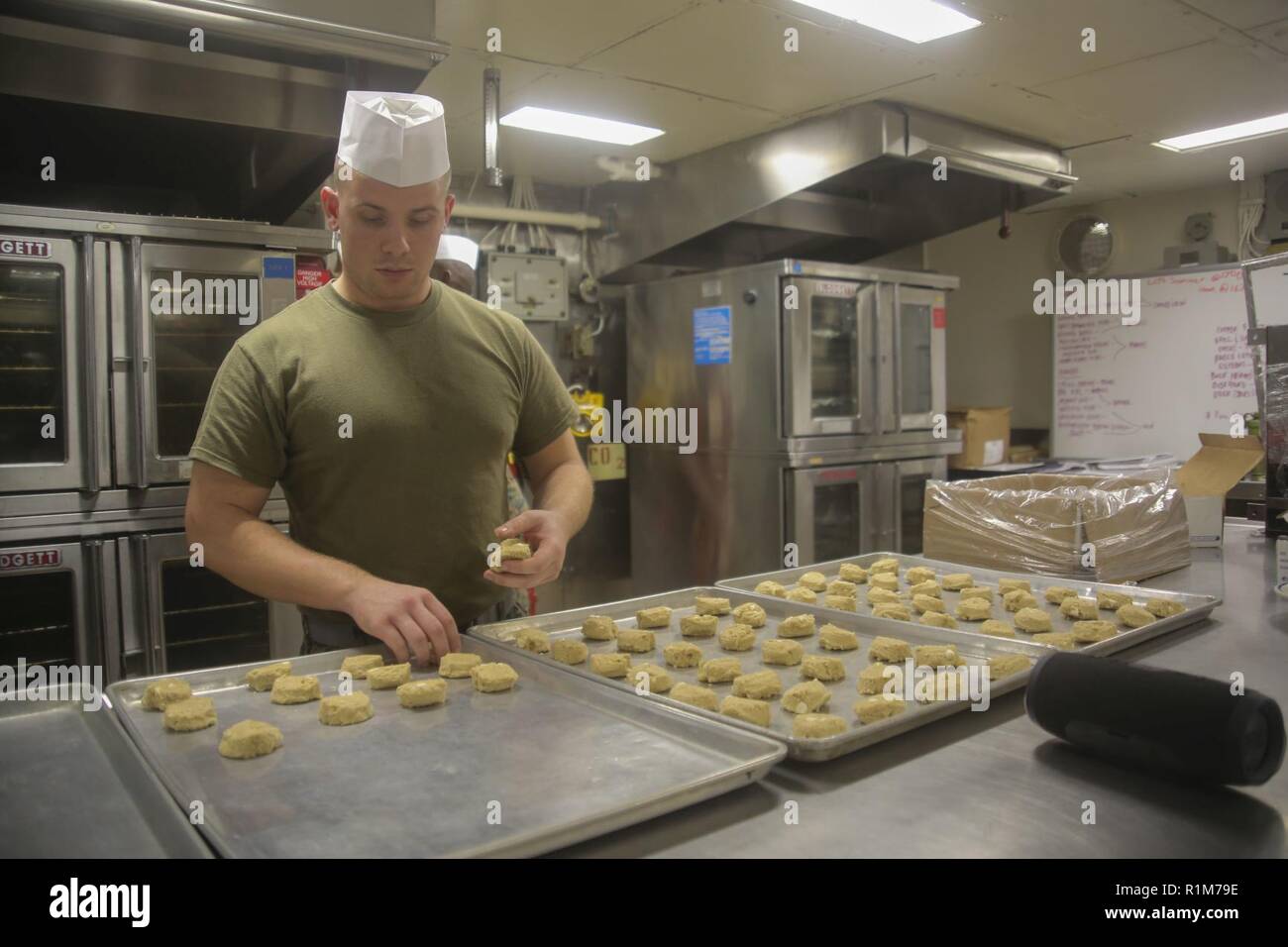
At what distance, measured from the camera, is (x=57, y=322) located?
109 inches

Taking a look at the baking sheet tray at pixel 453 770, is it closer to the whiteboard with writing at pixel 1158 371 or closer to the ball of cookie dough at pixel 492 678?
the ball of cookie dough at pixel 492 678

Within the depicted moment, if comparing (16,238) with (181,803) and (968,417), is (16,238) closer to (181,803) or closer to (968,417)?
(181,803)

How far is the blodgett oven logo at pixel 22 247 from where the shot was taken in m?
2.61

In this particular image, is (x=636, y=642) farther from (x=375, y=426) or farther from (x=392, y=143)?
(x=392, y=143)

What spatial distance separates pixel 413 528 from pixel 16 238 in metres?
1.78

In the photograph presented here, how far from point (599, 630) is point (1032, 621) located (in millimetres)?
745

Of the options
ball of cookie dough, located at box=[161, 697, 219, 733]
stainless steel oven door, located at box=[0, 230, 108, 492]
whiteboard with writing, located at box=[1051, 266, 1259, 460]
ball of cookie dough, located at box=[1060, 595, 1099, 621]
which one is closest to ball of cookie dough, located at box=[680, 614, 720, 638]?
ball of cookie dough, located at box=[1060, 595, 1099, 621]

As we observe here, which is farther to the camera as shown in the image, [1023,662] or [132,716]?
[1023,662]

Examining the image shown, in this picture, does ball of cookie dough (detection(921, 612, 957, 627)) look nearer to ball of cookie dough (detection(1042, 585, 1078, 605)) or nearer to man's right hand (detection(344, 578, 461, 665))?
ball of cookie dough (detection(1042, 585, 1078, 605))

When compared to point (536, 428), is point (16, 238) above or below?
above

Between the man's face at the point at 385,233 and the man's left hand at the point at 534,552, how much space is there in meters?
0.49

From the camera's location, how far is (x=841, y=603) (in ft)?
5.80

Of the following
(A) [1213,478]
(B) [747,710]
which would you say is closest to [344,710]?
(B) [747,710]
